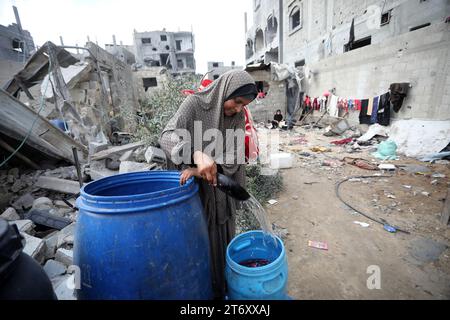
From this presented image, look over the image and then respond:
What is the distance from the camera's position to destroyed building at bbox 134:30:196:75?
33156mm

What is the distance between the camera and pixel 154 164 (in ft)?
12.2

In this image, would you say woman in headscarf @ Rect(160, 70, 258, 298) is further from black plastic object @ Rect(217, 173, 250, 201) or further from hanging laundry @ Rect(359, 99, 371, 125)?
hanging laundry @ Rect(359, 99, 371, 125)

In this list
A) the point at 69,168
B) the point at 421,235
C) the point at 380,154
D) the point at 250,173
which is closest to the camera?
the point at 421,235

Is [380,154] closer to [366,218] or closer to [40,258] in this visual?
[366,218]

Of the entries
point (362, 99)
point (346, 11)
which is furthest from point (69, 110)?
point (346, 11)

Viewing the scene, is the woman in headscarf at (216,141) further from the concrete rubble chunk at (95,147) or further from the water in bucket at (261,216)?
the concrete rubble chunk at (95,147)

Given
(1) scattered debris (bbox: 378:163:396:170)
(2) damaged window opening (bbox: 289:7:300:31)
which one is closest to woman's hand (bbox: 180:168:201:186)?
(1) scattered debris (bbox: 378:163:396:170)

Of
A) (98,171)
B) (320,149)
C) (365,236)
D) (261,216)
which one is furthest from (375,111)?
(98,171)

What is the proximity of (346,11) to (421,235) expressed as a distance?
11.5m

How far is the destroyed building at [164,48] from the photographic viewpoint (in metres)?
33.2

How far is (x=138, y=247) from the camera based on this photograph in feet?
3.10

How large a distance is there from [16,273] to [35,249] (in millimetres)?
1380

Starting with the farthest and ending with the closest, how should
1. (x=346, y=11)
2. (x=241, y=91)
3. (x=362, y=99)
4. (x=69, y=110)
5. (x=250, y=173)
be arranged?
1. (x=346, y=11)
2. (x=362, y=99)
3. (x=69, y=110)
4. (x=250, y=173)
5. (x=241, y=91)

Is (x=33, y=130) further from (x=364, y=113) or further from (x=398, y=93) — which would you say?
(x=364, y=113)
